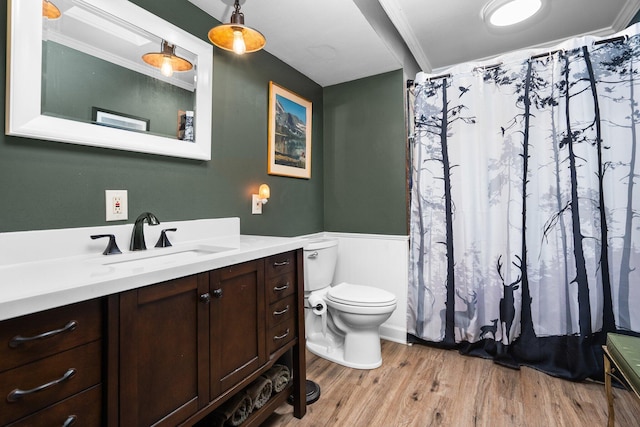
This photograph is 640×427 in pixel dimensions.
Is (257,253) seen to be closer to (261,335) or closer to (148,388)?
(261,335)

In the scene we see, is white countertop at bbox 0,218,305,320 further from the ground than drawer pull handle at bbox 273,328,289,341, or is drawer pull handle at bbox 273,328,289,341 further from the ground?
white countertop at bbox 0,218,305,320

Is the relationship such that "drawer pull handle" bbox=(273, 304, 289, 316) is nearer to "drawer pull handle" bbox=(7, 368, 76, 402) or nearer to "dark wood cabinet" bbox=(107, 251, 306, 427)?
"dark wood cabinet" bbox=(107, 251, 306, 427)

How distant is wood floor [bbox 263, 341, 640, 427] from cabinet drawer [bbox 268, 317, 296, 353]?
1.37 feet

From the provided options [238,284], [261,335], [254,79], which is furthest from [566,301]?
[254,79]

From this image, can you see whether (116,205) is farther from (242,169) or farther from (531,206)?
(531,206)

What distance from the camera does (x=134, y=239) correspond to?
1285mm

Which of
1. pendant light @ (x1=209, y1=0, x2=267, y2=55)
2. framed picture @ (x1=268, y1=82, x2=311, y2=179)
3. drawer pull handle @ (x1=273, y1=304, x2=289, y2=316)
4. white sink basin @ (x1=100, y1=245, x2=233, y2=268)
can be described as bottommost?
drawer pull handle @ (x1=273, y1=304, x2=289, y2=316)

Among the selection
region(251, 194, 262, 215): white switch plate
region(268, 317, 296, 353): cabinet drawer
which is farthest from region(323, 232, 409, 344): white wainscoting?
region(268, 317, 296, 353): cabinet drawer

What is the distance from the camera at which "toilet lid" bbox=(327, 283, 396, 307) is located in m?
1.96

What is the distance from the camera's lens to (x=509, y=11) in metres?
2.01

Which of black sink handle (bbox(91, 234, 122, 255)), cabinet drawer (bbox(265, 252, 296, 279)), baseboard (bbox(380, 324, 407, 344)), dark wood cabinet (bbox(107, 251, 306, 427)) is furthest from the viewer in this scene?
baseboard (bbox(380, 324, 407, 344))

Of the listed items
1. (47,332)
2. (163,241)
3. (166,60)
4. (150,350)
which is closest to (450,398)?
(150,350)

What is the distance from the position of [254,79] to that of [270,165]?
554 mm

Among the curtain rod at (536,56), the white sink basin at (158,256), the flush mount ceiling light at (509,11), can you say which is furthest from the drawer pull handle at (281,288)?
the flush mount ceiling light at (509,11)
